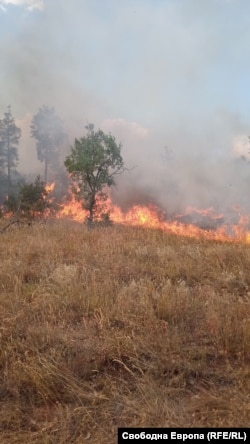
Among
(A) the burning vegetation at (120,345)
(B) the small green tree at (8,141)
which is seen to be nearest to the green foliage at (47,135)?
(B) the small green tree at (8,141)

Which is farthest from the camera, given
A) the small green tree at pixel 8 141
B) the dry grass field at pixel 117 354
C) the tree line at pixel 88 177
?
the small green tree at pixel 8 141

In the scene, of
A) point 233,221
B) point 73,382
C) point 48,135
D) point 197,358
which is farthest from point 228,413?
point 48,135

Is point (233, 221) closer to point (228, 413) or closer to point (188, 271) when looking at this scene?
point (188, 271)

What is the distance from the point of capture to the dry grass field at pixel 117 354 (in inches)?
101

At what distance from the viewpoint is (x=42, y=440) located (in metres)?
2.42

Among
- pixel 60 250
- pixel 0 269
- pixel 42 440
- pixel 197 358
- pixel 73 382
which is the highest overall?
pixel 60 250

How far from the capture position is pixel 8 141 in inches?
1766

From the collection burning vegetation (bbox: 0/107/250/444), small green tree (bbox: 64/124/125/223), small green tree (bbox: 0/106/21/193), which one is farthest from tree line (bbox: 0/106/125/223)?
small green tree (bbox: 0/106/21/193)

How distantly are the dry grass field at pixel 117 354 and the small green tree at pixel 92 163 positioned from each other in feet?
46.0

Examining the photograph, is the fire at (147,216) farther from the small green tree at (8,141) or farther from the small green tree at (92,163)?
→ the small green tree at (8,141)

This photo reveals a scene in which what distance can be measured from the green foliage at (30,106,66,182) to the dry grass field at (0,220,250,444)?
134ft

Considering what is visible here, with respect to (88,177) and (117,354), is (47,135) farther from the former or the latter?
(117,354)

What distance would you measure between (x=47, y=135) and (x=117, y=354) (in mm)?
45986

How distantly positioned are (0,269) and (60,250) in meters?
1.83
